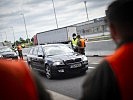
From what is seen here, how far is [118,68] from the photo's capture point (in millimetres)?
2033

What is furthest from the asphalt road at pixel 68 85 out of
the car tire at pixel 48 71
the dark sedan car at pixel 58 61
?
the dark sedan car at pixel 58 61

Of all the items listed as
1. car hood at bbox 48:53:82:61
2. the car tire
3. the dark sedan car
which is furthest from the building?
the car tire

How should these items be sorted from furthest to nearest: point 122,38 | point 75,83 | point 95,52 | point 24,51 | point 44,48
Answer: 1. point 24,51
2. point 95,52
3. point 44,48
4. point 75,83
5. point 122,38

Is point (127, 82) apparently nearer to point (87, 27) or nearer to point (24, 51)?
point (24, 51)

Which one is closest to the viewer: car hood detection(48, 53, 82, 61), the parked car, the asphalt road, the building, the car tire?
the asphalt road

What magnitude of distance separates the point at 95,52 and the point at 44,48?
8.75 metres

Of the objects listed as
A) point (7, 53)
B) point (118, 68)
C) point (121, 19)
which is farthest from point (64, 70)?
point (7, 53)

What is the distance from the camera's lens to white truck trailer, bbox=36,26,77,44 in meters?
51.9

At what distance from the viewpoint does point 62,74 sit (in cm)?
1360

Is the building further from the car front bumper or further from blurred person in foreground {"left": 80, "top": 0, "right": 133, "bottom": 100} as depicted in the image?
blurred person in foreground {"left": 80, "top": 0, "right": 133, "bottom": 100}

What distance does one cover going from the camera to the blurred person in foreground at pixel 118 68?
1.98 m

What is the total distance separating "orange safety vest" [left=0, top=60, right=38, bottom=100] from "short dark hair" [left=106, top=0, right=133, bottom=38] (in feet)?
2.17

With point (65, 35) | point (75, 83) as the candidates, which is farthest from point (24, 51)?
point (75, 83)

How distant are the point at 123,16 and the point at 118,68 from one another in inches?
13.7
